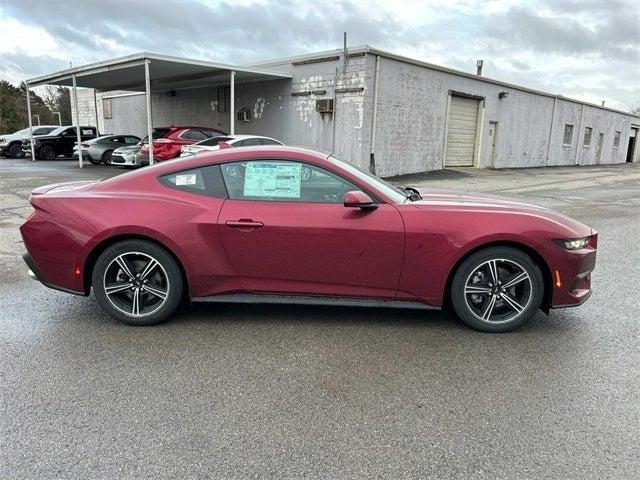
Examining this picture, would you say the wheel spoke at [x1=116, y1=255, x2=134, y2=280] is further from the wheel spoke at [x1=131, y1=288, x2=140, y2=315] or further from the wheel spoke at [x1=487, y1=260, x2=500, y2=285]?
the wheel spoke at [x1=487, y1=260, x2=500, y2=285]

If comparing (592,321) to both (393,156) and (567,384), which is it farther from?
(393,156)

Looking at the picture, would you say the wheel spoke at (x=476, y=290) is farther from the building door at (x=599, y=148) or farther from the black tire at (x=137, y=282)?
the building door at (x=599, y=148)

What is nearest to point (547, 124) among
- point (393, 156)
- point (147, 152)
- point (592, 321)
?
point (393, 156)

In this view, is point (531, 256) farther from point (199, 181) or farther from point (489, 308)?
point (199, 181)

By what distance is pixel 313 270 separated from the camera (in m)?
3.91

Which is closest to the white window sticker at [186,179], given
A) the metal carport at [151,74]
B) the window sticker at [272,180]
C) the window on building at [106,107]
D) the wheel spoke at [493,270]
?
the window sticker at [272,180]

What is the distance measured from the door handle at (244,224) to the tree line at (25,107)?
4083 centimetres

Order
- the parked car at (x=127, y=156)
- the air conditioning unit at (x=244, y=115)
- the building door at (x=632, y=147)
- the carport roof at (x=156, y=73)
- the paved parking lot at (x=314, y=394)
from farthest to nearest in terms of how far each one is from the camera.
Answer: the building door at (x=632, y=147) < the air conditioning unit at (x=244, y=115) < the parked car at (x=127, y=156) < the carport roof at (x=156, y=73) < the paved parking lot at (x=314, y=394)

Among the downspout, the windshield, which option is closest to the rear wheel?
the downspout

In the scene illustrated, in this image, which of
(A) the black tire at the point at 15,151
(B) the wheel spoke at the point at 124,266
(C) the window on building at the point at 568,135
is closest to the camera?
(B) the wheel spoke at the point at 124,266

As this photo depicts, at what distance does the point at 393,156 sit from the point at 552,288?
14901 millimetres

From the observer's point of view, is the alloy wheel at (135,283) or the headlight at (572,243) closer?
the headlight at (572,243)

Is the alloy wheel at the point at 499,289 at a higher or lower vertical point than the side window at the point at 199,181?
lower

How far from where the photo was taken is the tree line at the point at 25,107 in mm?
48156
